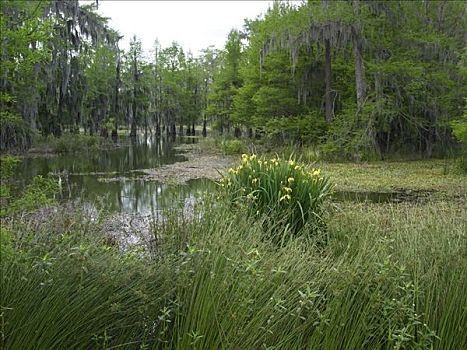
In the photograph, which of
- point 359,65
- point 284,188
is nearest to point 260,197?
point 284,188

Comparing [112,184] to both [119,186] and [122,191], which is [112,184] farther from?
[122,191]

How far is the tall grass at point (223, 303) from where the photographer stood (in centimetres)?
244

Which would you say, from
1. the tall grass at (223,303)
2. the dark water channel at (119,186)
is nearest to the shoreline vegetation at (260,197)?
the tall grass at (223,303)

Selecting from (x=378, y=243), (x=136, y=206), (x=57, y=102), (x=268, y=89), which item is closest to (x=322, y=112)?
(x=268, y=89)

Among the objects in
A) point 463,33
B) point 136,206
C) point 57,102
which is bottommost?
point 136,206

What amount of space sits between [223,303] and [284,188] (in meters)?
3.04

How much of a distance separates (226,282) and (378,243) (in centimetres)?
134

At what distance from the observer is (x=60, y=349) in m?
2.47

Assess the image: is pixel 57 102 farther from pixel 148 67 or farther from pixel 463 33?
pixel 463 33

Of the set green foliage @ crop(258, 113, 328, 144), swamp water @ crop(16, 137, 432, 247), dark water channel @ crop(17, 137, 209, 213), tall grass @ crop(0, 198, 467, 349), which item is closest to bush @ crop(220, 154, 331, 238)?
swamp water @ crop(16, 137, 432, 247)

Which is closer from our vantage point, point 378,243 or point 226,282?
point 226,282

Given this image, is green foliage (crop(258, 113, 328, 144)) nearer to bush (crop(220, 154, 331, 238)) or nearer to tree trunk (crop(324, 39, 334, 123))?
tree trunk (crop(324, 39, 334, 123))

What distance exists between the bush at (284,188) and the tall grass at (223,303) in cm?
264

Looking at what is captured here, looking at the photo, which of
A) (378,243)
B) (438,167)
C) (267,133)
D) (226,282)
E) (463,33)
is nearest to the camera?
(226,282)
